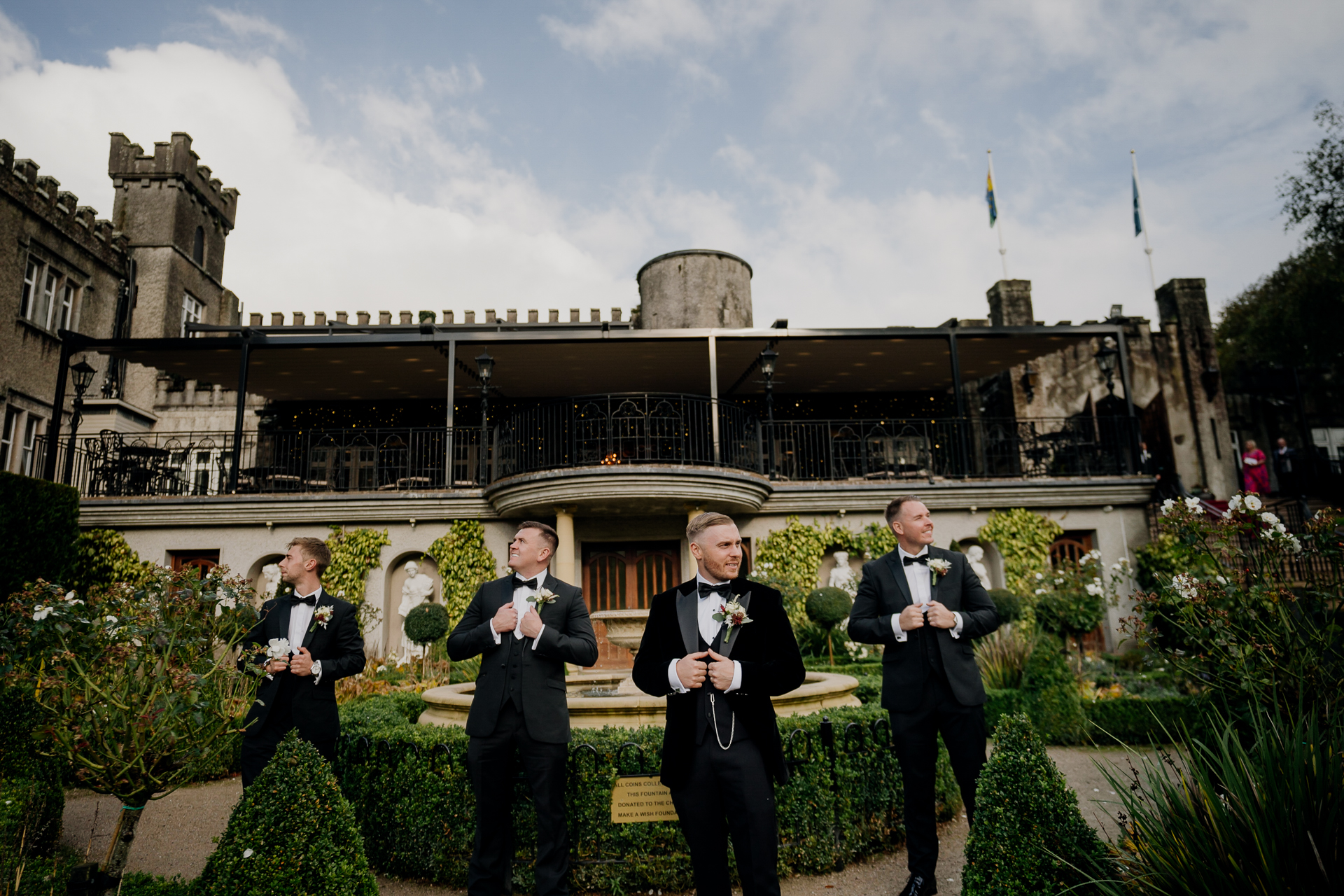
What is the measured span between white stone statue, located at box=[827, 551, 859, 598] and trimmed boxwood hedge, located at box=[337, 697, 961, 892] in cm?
749

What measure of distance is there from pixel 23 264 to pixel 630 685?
1955 cm

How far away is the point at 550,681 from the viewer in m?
3.78

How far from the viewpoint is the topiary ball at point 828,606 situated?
11375 mm

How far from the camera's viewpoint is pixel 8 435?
17.6m

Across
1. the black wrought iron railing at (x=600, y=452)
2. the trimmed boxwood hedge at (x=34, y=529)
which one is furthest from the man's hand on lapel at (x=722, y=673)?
the trimmed boxwood hedge at (x=34, y=529)

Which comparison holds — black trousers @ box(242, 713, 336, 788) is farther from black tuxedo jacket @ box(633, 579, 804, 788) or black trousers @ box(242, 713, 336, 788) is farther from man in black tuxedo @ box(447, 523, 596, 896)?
black tuxedo jacket @ box(633, 579, 804, 788)

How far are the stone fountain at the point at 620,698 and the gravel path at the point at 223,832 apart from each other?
1058 millimetres

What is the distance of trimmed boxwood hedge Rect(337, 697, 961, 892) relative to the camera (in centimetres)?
434

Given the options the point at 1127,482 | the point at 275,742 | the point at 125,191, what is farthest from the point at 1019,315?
the point at 125,191

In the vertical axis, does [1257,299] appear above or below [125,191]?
below

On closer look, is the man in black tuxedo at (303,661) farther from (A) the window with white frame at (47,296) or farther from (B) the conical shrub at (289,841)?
(A) the window with white frame at (47,296)

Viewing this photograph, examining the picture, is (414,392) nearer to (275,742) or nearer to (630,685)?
(630,685)

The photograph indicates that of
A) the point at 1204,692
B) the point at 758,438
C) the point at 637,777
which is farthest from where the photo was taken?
the point at 758,438

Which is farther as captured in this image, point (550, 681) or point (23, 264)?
point (23, 264)
